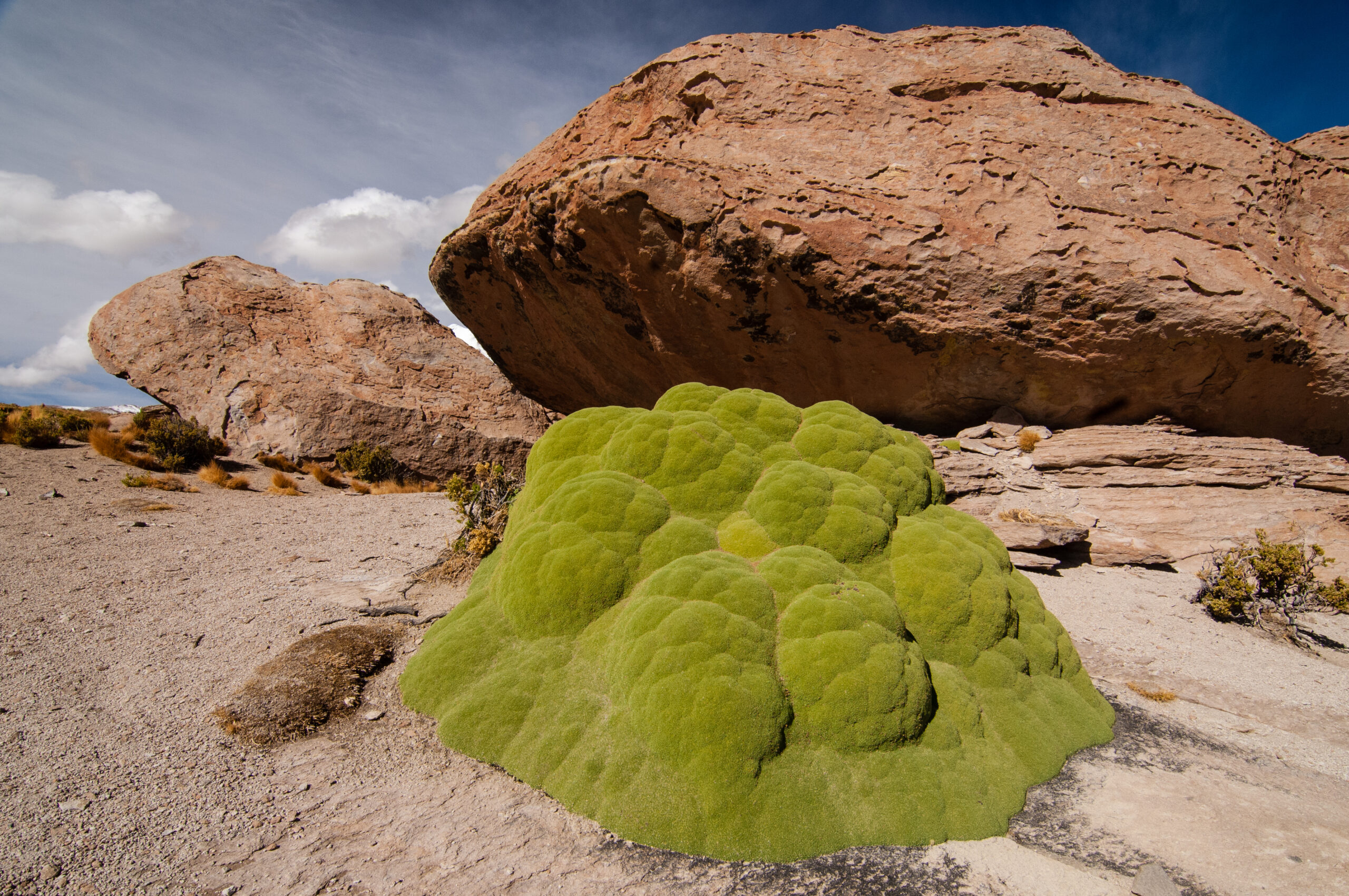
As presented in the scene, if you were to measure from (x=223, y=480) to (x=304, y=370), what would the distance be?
360 centimetres

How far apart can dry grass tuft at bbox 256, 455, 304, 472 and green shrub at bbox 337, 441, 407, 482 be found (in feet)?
2.67

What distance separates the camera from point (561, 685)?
326cm

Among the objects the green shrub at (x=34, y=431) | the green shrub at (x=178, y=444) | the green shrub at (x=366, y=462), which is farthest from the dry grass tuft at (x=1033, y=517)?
the green shrub at (x=34, y=431)

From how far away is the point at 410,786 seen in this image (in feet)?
9.41

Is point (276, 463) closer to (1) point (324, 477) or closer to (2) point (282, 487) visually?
(1) point (324, 477)

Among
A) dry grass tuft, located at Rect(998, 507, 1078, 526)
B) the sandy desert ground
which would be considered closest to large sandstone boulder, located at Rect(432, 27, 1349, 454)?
dry grass tuft, located at Rect(998, 507, 1078, 526)

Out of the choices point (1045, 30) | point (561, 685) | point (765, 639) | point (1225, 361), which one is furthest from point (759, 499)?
point (1045, 30)

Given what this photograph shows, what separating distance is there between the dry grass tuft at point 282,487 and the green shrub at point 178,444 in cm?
142

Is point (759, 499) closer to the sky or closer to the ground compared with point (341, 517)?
closer to the sky

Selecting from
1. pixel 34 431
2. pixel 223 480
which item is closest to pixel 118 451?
pixel 34 431

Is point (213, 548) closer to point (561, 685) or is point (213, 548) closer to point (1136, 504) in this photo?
point (561, 685)

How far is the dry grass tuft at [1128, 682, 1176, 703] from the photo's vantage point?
4.13 meters

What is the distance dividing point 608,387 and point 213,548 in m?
6.77

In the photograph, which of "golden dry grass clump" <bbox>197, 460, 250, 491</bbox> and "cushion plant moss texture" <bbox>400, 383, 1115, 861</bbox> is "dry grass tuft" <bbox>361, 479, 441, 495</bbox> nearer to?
"golden dry grass clump" <bbox>197, 460, 250, 491</bbox>
